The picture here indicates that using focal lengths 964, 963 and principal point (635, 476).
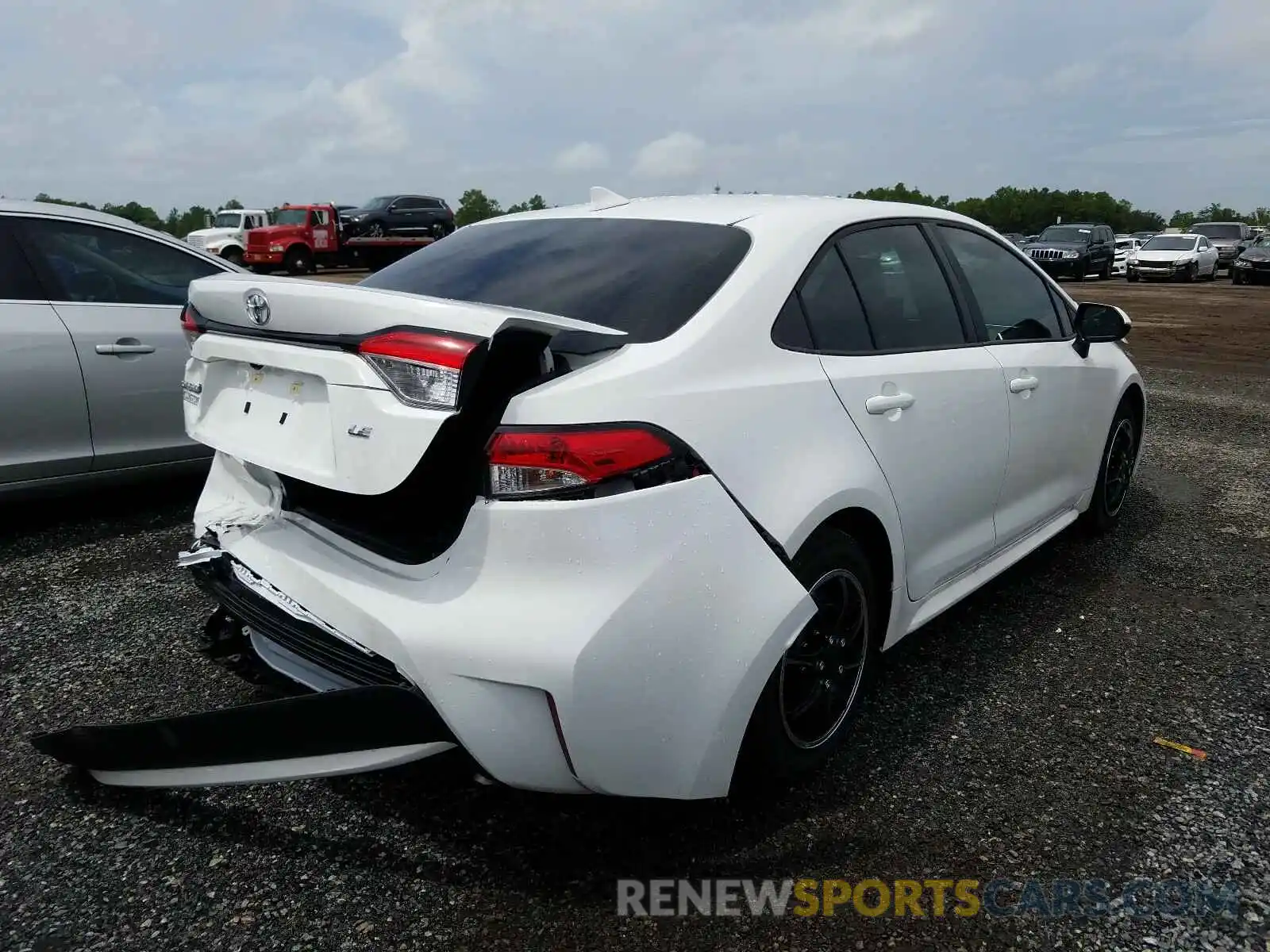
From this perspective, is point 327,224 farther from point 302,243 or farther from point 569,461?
point 569,461

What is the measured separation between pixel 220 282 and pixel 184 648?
4.71 ft

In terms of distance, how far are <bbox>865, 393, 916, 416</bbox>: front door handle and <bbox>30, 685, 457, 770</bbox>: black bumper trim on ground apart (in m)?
1.39

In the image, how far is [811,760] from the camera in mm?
2512

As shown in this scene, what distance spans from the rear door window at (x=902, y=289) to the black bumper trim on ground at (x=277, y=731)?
5.47 ft

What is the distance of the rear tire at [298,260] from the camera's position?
82.4ft

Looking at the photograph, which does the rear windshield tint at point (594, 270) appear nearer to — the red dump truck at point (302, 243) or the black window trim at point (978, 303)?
the black window trim at point (978, 303)

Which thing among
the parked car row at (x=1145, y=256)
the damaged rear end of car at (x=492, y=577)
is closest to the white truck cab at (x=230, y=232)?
the parked car row at (x=1145, y=256)

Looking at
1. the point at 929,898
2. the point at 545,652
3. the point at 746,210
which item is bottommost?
the point at 929,898

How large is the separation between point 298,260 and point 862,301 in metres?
25.0

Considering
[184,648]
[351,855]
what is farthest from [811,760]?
[184,648]

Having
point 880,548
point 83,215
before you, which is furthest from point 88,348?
point 880,548

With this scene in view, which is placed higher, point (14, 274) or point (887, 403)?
point (14, 274)

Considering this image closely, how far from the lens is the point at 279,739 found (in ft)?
6.84

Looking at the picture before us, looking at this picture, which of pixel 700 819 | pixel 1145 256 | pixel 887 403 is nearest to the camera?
pixel 700 819
